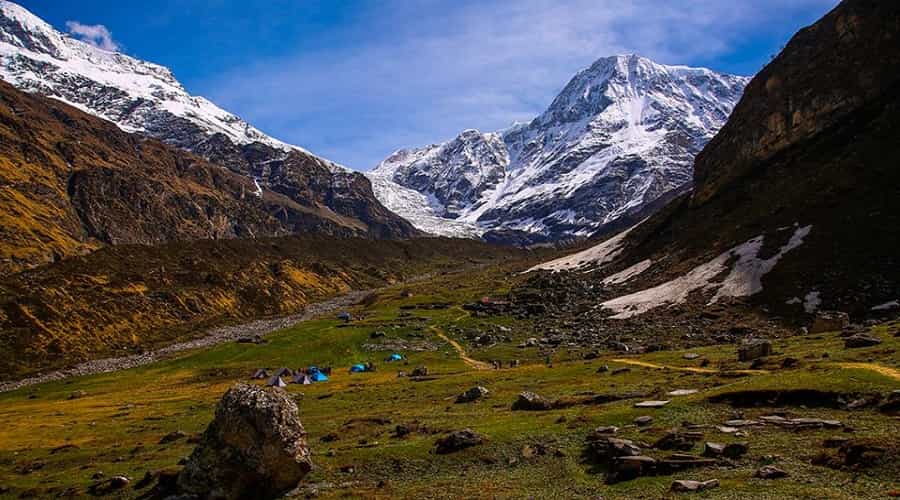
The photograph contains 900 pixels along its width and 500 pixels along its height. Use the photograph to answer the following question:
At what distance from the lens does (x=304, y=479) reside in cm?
3881

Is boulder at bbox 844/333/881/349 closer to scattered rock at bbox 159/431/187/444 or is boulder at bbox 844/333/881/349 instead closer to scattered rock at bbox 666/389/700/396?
scattered rock at bbox 666/389/700/396

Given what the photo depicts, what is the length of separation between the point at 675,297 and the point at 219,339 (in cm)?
11669

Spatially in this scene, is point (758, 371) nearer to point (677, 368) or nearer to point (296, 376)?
point (677, 368)

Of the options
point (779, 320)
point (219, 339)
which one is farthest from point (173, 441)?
point (219, 339)

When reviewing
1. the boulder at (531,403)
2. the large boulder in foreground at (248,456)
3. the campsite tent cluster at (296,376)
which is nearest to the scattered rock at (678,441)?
the boulder at (531,403)

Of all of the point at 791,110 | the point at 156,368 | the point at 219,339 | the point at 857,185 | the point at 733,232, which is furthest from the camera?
the point at 219,339

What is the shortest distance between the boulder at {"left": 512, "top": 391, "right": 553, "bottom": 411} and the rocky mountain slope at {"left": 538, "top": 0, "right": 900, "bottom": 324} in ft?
155

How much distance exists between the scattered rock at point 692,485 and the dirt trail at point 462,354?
6368 centimetres

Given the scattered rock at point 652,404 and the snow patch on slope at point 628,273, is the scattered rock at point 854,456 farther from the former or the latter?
the snow patch on slope at point 628,273

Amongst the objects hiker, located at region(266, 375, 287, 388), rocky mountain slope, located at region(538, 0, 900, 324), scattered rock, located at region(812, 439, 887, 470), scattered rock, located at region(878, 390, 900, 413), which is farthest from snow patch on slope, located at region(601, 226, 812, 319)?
scattered rock, located at region(812, 439, 887, 470)

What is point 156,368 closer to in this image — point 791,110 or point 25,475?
point 25,475

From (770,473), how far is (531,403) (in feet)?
81.1

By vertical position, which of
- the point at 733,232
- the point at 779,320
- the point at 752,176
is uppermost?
the point at 752,176

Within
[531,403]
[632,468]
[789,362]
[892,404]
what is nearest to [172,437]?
[531,403]
